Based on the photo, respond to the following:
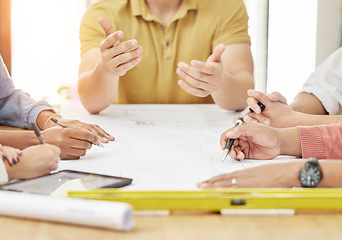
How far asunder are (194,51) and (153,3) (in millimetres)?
241

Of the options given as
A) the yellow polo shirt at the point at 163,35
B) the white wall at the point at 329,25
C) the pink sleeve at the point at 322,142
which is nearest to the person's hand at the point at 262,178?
the pink sleeve at the point at 322,142

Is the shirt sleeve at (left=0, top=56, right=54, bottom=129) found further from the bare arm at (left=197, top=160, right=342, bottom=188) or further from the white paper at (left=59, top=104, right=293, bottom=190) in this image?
the bare arm at (left=197, top=160, right=342, bottom=188)

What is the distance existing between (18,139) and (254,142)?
19.0 inches

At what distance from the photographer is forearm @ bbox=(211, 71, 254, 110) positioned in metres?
1.58

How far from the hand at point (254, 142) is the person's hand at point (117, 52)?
0.47 m

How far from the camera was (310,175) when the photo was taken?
2.27ft

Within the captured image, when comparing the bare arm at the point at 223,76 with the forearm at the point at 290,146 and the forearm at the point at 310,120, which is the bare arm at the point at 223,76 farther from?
the forearm at the point at 290,146

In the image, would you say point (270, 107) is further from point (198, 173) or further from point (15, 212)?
point (15, 212)

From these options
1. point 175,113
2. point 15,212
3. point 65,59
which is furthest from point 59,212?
point 65,59

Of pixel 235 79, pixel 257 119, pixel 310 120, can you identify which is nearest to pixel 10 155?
pixel 257 119

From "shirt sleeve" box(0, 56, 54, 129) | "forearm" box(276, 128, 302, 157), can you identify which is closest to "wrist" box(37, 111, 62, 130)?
"shirt sleeve" box(0, 56, 54, 129)

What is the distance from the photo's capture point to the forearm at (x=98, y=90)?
157 cm

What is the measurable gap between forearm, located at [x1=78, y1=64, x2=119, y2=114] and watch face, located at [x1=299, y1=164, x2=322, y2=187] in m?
0.96

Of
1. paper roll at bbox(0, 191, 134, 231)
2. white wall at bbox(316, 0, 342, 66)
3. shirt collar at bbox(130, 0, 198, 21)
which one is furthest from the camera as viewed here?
white wall at bbox(316, 0, 342, 66)
